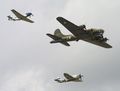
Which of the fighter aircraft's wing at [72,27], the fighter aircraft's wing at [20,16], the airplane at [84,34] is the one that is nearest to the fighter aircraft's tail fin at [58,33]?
the airplane at [84,34]

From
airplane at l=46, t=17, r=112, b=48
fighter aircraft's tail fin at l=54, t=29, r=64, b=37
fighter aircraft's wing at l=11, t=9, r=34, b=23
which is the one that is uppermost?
fighter aircraft's wing at l=11, t=9, r=34, b=23

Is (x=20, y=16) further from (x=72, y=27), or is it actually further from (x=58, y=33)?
(x=72, y=27)

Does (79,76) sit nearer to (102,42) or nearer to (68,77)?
(68,77)

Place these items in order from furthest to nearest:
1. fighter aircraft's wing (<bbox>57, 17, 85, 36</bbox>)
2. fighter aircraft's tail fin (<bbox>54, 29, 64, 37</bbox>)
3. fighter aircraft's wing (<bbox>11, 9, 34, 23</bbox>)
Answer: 1. fighter aircraft's wing (<bbox>11, 9, 34, 23</bbox>)
2. fighter aircraft's tail fin (<bbox>54, 29, 64, 37</bbox>)
3. fighter aircraft's wing (<bbox>57, 17, 85, 36</bbox>)

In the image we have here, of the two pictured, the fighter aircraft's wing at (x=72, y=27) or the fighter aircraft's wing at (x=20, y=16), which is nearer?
the fighter aircraft's wing at (x=72, y=27)

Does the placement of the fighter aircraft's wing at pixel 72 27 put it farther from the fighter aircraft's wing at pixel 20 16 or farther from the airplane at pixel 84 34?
the fighter aircraft's wing at pixel 20 16

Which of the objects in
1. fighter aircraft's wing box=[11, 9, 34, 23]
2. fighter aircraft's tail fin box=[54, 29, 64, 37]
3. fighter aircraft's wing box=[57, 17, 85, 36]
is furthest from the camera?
fighter aircraft's wing box=[11, 9, 34, 23]

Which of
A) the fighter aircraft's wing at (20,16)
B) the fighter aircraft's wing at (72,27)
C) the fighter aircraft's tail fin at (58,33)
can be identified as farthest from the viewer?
the fighter aircraft's wing at (20,16)

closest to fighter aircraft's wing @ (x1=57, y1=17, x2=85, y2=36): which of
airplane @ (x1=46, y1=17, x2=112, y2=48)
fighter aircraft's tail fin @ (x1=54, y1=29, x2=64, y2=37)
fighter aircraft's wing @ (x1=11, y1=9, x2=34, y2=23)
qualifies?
airplane @ (x1=46, y1=17, x2=112, y2=48)

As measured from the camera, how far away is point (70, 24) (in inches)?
4963

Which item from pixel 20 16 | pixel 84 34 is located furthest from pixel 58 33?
pixel 20 16

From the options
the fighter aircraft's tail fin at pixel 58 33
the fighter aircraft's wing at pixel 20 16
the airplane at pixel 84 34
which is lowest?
the airplane at pixel 84 34

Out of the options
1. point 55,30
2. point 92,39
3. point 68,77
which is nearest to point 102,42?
point 92,39

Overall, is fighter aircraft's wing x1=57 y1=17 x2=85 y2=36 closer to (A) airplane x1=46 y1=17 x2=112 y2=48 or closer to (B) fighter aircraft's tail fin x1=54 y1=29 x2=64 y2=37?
(A) airplane x1=46 y1=17 x2=112 y2=48
